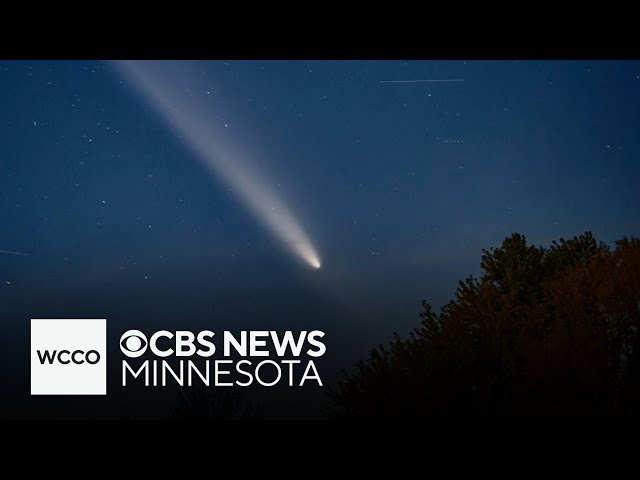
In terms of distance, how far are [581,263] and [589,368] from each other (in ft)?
18.7

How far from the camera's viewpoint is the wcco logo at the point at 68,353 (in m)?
10.4

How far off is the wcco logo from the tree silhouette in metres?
15.2

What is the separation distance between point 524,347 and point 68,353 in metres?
16.9

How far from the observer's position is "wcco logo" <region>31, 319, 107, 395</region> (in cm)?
1039

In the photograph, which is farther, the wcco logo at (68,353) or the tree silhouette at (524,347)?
the tree silhouette at (524,347)

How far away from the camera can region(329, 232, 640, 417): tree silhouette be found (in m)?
21.5

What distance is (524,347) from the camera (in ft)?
76.1

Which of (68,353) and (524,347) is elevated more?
(524,347)

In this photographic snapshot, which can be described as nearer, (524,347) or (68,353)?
(68,353)

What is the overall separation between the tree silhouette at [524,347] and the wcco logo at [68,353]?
15236 mm

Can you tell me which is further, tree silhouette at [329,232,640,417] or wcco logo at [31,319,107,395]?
tree silhouette at [329,232,640,417]
